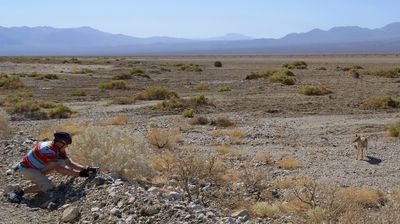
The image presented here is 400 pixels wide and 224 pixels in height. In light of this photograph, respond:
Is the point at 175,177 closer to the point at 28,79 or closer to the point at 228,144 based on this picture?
the point at 228,144

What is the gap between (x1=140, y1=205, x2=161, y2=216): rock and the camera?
822 centimetres

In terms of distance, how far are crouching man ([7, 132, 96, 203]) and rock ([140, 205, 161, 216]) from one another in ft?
6.62

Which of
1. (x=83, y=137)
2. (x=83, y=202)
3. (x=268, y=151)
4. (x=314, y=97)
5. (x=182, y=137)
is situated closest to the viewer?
(x=83, y=202)

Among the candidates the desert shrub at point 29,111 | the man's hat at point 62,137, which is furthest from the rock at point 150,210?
the desert shrub at point 29,111

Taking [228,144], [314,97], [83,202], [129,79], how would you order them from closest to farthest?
[83,202] < [228,144] < [314,97] < [129,79]

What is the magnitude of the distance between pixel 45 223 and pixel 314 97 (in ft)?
78.4

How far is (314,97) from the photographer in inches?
1208

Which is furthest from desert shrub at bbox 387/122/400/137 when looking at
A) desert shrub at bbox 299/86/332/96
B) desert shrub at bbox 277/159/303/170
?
desert shrub at bbox 299/86/332/96

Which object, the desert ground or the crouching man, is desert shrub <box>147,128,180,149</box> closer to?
the desert ground

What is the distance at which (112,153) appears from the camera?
35.0 ft

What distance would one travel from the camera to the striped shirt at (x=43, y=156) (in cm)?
1003

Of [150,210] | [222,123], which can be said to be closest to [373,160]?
[222,123]

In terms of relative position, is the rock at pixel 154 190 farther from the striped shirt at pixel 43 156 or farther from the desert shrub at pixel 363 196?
the desert shrub at pixel 363 196

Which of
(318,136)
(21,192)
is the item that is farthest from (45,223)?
(318,136)
